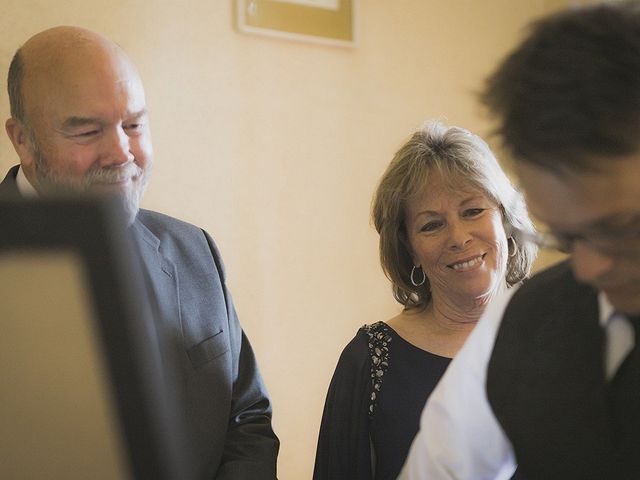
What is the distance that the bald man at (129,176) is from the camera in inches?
65.9

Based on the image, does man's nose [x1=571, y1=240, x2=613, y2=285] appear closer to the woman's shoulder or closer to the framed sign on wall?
the woman's shoulder

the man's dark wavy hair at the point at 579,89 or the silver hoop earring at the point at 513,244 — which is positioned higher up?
the man's dark wavy hair at the point at 579,89

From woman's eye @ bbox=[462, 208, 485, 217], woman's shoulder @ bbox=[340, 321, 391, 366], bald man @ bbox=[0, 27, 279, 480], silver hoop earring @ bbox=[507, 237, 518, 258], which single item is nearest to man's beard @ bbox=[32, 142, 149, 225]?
bald man @ bbox=[0, 27, 279, 480]

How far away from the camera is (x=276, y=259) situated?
110 inches

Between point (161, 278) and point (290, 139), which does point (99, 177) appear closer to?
point (161, 278)

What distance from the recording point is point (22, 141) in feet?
5.79

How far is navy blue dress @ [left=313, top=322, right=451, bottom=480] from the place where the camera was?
6.02ft

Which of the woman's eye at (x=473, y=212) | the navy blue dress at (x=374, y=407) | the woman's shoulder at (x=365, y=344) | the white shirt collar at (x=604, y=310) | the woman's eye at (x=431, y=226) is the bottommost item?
the navy blue dress at (x=374, y=407)

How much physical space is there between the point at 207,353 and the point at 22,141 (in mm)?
634

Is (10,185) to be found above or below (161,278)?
above

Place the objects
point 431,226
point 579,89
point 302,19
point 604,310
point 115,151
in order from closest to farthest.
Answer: point 579,89 → point 604,310 → point 115,151 → point 431,226 → point 302,19

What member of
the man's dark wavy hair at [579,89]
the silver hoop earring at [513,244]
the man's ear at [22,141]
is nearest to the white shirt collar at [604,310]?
the man's dark wavy hair at [579,89]

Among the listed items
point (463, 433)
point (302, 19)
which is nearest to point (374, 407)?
point (463, 433)

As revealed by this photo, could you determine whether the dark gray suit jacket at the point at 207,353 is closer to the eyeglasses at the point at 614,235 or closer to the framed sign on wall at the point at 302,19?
the eyeglasses at the point at 614,235
